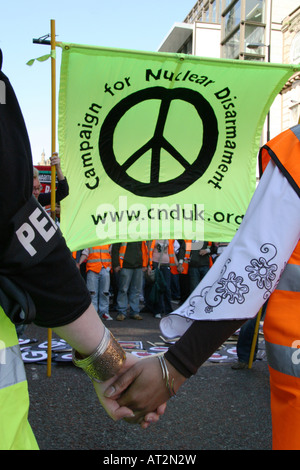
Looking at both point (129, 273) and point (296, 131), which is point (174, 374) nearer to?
point (296, 131)

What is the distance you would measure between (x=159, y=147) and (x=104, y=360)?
319 centimetres

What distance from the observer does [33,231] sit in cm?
99

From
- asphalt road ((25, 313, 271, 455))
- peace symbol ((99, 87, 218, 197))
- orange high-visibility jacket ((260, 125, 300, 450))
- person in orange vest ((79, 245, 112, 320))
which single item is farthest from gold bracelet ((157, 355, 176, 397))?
person in orange vest ((79, 245, 112, 320))

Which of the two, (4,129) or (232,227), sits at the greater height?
(4,129)

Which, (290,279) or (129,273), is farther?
(129,273)

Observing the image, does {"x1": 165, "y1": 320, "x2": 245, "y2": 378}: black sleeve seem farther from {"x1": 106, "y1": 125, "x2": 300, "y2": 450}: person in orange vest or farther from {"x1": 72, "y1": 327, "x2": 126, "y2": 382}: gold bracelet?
{"x1": 72, "y1": 327, "x2": 126, "y2": 382}: gold bracelet

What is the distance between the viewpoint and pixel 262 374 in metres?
4.85

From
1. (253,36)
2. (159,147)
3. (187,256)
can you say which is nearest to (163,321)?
(159,147)

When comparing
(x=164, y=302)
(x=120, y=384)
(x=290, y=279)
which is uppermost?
(x=290, y=279)

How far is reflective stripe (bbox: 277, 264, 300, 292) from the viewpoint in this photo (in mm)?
1334

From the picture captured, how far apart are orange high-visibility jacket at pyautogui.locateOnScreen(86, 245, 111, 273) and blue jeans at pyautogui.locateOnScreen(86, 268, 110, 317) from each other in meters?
0.08
